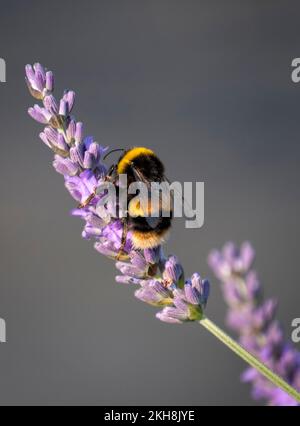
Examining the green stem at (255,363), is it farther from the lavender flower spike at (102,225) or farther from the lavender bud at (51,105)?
the lavender bud at (51,105)

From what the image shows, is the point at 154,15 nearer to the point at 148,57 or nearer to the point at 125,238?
the point at 148,57

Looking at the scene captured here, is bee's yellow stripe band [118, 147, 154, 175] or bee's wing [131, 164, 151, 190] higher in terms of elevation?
bee's yellow stripe band [118, 147, 154, 175]

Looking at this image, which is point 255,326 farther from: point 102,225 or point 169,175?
point 169,175

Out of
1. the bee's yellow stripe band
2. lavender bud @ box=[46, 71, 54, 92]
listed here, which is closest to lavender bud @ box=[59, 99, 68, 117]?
lavender bud @ box=[46, 71, 54, 92]

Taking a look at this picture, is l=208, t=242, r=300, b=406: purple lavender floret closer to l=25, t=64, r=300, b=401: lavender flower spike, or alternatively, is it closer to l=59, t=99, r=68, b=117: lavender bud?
l=25, t=64, r=300, b=401: lavender flower spike

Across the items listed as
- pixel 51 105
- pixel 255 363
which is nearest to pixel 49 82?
pixel 51 105

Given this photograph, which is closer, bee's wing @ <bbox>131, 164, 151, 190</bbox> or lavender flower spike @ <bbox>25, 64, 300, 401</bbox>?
lavender flower spike @ <bbox>25, 64, 300, 401</bbox>

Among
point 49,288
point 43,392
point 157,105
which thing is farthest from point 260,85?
point 43,392

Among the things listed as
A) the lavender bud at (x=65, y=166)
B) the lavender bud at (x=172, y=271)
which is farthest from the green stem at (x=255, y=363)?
the lavender bud at (x=65, y=166)
